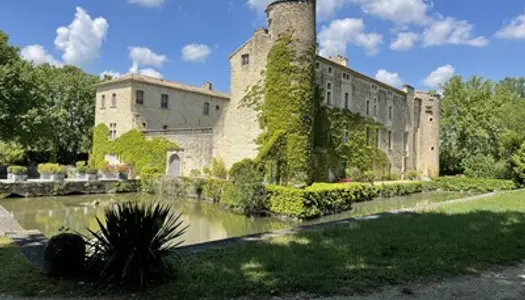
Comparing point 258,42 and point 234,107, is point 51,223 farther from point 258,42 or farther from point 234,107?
point 258,42

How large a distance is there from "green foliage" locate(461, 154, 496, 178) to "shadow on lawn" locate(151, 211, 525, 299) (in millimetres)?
27316

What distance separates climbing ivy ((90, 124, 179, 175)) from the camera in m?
27.0

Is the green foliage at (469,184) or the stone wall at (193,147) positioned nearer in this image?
the stone wall at (193,147)

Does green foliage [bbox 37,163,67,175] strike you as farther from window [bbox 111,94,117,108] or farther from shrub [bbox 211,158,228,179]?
shrub [bbox 211,158,228,179]

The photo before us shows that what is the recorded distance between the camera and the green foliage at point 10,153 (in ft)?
92.6

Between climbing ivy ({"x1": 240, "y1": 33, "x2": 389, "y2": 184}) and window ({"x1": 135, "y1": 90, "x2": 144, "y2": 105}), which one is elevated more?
window ({"x1": 135, "y1": 90, "x2": 144, "y2": 105})

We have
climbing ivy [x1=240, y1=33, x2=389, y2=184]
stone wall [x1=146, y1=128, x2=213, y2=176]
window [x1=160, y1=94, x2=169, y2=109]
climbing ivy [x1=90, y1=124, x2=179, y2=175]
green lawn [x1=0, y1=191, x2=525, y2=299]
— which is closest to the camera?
green lawn [x1=0, y1=191, x2=525, y2=299]

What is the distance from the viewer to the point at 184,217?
16.1m

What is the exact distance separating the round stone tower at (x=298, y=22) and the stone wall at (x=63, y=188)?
13699 millimetres

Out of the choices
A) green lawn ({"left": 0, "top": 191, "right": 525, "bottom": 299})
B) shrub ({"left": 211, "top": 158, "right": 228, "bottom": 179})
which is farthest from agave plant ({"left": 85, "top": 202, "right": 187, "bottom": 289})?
shrub ({"left": 211, "top": 158, "right": 228, "bottom": 179})

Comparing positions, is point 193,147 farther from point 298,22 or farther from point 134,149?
point 298,22

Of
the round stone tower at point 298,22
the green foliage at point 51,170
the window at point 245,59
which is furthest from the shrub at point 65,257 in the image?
the green foliage at point 51,170

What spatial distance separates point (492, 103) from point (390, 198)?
21903 mm

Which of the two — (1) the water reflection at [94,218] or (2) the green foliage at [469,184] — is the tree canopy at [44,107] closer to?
(1) the water reflection at [94,218]
